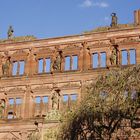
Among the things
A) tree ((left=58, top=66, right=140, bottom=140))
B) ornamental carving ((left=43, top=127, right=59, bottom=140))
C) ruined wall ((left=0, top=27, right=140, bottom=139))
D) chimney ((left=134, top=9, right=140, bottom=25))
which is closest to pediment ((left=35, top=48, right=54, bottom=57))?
ruined wall ((left=0, top=27, right=140, bottom=139))

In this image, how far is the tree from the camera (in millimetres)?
21297

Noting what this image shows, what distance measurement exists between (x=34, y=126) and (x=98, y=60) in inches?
366

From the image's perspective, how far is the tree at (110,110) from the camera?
A: 21.3 meters

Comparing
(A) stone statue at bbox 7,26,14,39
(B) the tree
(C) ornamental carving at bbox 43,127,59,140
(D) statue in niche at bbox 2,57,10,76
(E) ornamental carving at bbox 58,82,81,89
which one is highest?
(A) stone statue at bbox 7,26,14,39

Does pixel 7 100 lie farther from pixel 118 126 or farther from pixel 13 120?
pixel 118 126

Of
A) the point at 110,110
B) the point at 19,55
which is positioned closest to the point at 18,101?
the point at 19,55

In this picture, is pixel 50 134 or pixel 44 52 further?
pixel 44 52

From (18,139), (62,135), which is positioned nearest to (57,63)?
(18,139)

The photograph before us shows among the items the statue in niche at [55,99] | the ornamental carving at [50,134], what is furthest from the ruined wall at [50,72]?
the ornamental carving at [50,134]

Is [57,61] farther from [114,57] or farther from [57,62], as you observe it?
[114,57]

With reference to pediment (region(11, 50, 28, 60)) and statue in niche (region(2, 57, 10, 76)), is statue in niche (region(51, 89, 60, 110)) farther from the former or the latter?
statue in niche (region(2, 57, 10, 76))

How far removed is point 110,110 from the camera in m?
21.5

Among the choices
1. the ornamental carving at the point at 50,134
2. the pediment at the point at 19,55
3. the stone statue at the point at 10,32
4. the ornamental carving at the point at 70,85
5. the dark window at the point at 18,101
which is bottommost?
the ornamental carving at the point at 50,134

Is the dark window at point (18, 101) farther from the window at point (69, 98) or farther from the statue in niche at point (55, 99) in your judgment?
the window at point (69, 98)
